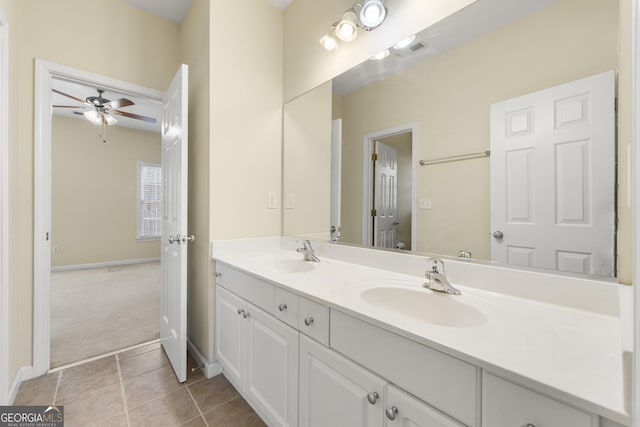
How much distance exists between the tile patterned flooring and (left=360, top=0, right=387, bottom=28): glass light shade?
222 centimetres

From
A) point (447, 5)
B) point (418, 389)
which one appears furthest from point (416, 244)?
point (447, 5)

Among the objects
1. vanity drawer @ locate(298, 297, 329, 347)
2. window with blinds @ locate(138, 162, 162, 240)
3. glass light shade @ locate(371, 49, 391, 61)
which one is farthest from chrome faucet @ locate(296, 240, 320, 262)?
window with blinds @ locate(138, 162, 162, 240)

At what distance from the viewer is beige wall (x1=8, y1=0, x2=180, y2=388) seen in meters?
1.66

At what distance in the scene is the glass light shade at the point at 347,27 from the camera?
1510 mm

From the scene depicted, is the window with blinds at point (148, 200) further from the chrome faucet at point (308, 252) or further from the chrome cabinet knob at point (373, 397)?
the chrome cabinet knob at point (373, 397)

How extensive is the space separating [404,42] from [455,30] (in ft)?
0.80

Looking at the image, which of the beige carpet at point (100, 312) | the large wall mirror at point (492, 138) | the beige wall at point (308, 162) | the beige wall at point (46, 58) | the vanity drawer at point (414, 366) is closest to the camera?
the vanity drawer at point (414, 366)

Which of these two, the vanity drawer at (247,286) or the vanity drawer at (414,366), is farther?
the vanity drawer at (247,286)

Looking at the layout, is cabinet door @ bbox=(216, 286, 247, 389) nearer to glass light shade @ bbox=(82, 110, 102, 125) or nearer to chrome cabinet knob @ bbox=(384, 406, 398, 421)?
chrome cabinet knob @ bbox=(384, 406, 398, 421)

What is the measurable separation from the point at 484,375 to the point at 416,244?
770 mm

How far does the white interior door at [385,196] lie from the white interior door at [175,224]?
1.19 meters

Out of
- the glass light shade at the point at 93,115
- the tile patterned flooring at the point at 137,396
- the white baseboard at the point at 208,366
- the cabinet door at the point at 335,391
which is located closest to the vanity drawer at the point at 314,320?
the cabinet door at the point at 335,391

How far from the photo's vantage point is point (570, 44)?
92cm

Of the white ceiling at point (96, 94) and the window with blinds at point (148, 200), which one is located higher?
the white ceiling at point (96, 94)
